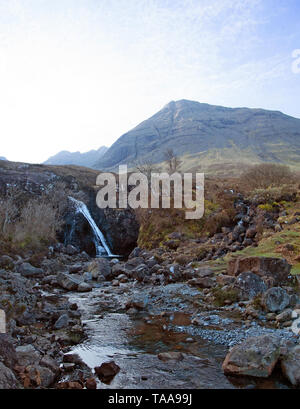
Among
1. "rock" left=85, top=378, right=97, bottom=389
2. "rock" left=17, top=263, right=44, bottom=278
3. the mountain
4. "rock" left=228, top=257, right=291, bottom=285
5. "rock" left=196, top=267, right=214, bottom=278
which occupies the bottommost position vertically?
"rock" left=17, top=263, right=44, bottom=278

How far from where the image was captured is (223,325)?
9.59 meters

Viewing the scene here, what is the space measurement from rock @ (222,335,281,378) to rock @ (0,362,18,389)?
414cm

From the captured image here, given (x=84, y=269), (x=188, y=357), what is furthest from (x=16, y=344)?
(x=84, y=269)

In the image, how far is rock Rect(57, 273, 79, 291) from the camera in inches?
594

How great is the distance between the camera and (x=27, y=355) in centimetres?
691

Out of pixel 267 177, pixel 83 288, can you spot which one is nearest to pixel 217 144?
pixel 267 177

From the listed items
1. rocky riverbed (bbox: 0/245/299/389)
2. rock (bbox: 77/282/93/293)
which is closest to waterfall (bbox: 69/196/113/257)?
rocky riverbed (bbox: 0/245/299/389)

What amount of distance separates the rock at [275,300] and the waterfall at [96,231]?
861 inches

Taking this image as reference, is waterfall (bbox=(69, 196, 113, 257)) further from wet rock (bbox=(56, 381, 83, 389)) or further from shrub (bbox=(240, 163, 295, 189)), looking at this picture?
wet rock (bbox=(56, 381, 83, 389))

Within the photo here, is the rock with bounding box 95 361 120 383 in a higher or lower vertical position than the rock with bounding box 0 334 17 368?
lower

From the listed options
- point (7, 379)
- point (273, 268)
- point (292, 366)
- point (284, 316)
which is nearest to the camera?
point (7, 379)

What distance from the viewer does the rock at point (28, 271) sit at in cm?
1681

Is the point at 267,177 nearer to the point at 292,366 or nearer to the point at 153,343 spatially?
the point at 153,343

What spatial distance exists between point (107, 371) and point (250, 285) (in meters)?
6.28
